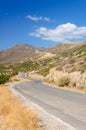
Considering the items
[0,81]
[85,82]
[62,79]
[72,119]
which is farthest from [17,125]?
[0,81]

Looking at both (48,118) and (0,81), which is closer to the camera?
(48,118)

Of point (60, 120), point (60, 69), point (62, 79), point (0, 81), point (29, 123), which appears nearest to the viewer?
point (29, 123)

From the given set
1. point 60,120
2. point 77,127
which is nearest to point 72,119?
point 60,120

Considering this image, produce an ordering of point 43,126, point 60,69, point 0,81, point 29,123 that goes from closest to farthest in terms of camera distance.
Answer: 1. point 29,123
2. point 43,126
3. point 60,69
4. point 0,81

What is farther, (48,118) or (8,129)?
(48,118)

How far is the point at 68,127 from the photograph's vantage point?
37.3 ft

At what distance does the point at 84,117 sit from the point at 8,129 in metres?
4.57

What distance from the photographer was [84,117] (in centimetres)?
1345

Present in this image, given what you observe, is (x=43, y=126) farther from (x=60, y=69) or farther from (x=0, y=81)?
(x=0, y=81)

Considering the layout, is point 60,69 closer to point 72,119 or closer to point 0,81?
point 0,81

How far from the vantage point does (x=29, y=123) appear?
11.1 m

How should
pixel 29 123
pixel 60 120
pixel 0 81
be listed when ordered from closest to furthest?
1. pixel 29 123
2. pixel 60 120
3. pixel 0 81

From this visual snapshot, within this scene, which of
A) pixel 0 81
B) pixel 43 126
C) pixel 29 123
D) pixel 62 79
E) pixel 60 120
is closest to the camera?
pixel 29 123

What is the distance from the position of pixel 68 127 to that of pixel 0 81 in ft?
214
